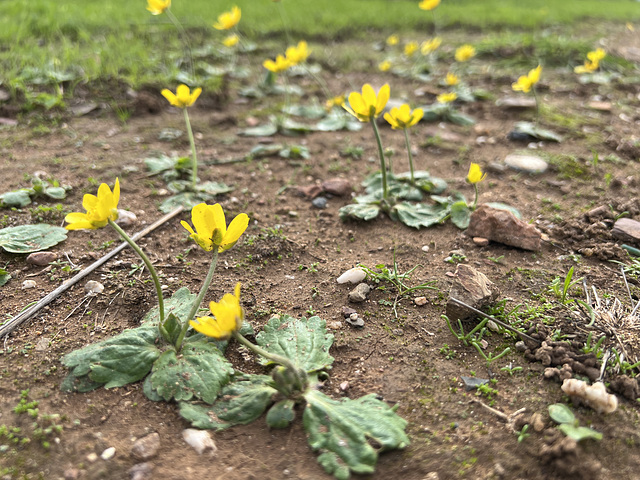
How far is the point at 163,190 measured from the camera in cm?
299

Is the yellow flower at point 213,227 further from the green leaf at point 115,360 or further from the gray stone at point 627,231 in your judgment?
the gray stone at point 627,231

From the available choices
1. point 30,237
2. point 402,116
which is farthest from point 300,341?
point 30,237

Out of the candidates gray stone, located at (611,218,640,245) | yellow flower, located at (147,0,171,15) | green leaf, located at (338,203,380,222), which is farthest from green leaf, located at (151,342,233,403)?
yellow flower, located at (147,0,171,15)

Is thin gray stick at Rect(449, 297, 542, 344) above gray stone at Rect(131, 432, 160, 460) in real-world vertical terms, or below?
below

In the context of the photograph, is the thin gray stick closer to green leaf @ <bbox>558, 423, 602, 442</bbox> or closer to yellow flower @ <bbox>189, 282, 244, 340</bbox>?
green leaf @ <bbox>558, 423, 602, 442</bbox>

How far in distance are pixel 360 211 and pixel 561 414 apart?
147 cm

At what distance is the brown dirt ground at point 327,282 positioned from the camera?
1502mm

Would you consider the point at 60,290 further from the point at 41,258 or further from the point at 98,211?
the point at 98,211

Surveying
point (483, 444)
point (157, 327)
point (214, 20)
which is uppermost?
point (214, 20)

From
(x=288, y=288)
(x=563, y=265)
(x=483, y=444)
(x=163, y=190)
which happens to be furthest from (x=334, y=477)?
(x=163, y=190)

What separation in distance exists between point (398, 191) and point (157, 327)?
1697 mm

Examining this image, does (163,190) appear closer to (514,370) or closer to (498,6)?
(514,370)

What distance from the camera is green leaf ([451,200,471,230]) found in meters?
2.65

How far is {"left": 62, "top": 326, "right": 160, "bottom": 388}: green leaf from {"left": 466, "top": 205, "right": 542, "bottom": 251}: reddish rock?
170cm
